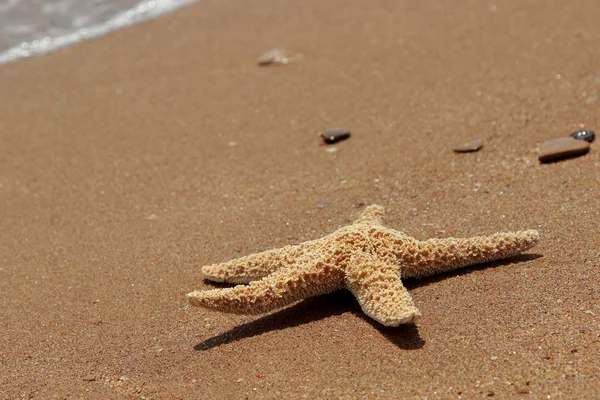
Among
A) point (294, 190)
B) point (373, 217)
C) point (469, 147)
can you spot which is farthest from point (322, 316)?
point (469, 147)

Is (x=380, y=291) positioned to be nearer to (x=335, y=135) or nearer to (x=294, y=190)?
(x=294, y=190)

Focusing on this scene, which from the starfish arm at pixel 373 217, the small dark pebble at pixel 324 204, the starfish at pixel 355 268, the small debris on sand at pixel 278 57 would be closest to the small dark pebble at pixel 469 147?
the small dark pebble at pixel 324 204

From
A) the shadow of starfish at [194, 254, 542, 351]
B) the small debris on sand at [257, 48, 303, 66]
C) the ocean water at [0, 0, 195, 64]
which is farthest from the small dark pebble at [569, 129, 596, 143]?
the ocean water at [0, 0, 195, 64]

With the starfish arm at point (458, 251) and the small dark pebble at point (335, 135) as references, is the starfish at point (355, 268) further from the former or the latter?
the small dark pebble at point (335, 135)

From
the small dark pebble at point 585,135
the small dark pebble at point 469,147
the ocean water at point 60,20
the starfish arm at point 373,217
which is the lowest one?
the small dark pebble at point 469,147

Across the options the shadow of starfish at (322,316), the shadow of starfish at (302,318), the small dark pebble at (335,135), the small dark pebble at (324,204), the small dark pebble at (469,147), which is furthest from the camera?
the small dark pebble at (335,135)

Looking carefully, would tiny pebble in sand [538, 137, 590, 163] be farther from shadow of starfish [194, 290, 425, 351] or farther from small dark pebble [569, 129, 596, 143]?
shadow of starfish [194, 290, 425, 351]

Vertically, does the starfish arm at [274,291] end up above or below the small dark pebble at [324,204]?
above

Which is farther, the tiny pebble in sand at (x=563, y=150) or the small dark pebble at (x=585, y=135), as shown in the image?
the small dark pebble at (x=585, y=135)
